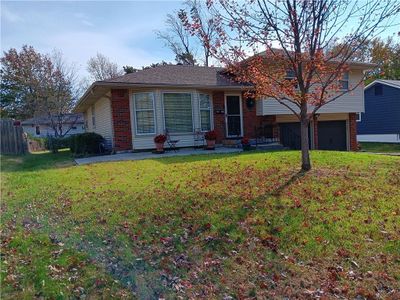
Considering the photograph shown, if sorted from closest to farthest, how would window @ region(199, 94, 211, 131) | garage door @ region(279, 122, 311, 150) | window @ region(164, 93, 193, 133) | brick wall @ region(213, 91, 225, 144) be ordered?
window @ region(164, 93, 193, 133), window @ region(199, 94, 211, 131), brick wall @ region(213, 91, 225, 144), garage door @ region(279, 122, 311, 150)

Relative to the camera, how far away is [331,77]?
7.46 metres

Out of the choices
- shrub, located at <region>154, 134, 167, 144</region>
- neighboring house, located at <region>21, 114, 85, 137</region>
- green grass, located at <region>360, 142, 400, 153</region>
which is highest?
neighboring house, located at <region>21, 114, 85, 137</region>

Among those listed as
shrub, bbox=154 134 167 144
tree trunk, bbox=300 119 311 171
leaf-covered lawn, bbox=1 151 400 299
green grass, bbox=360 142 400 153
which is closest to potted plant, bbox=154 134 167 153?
shrub, bbox=154 134 167 144

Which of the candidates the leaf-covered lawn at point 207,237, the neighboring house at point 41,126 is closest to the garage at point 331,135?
the leaf-covered lawn at point 207,237

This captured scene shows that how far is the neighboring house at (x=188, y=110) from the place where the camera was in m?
14.1

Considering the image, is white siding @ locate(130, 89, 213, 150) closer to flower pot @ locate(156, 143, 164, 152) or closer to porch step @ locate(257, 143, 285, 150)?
flower pot @ locate(156, 143, 164, 152)

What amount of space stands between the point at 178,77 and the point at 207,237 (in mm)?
11755

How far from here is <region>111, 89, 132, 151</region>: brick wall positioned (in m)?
13.9

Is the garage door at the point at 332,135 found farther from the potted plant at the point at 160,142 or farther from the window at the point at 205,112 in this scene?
the potted plant at the point at 160,142

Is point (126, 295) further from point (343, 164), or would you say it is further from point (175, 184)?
point (343, 164)

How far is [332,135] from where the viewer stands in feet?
64.2

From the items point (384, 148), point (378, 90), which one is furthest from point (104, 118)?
point (378, 90)

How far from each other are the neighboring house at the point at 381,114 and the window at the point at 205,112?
17.2 meters

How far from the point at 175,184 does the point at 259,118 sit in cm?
1067
